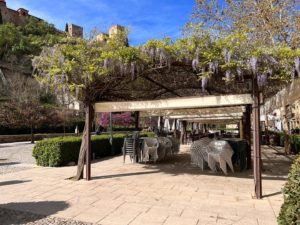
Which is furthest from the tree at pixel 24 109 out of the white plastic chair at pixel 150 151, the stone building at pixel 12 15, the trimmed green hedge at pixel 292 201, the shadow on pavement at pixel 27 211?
the stone building at pixel 12 15

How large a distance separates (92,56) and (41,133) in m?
21.2

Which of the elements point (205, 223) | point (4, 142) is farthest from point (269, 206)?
point (4, 142)

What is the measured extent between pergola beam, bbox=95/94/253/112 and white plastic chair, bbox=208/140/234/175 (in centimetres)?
154

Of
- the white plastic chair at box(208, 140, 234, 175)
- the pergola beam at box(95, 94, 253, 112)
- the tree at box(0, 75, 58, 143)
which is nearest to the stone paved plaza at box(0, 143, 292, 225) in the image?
the white plastic chair at box(208, 140, 234, 175)

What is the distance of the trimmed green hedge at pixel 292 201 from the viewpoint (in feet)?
7.97

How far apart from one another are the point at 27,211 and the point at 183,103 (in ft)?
11.4

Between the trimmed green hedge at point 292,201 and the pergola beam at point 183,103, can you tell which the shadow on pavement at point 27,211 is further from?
the trimmed green hedge at point 292,201

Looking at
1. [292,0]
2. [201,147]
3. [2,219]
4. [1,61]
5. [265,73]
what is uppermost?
[1,61]

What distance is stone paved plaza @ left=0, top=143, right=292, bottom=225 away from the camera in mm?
4020

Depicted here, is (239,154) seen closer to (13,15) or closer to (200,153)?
(200,153)

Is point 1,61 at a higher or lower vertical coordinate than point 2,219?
higher

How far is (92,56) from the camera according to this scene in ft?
19.8

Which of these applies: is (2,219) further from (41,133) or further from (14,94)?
(41,133)

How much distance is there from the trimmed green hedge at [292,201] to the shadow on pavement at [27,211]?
3.13 meters
